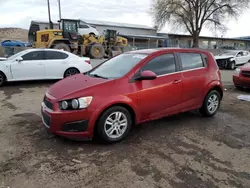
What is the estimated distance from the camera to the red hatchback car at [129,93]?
353 cm

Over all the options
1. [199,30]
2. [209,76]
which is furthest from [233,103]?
[199,30]

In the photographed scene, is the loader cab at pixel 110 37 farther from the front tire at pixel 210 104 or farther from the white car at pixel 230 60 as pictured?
the front tire at pixel 210 104

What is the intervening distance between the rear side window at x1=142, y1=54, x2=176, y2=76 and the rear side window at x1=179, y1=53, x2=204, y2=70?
29 centimetres

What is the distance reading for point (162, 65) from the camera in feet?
14.5

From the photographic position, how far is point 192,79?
4.75 metres

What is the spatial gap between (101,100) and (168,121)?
6.76ft

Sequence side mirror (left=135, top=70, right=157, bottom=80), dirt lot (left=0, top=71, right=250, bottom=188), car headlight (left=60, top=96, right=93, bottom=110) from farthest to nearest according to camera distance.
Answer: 1. side mirror (left=135, top=70, right=157, bottom=80)
2. car headlight (left=60, top=96, right=93, bottom=110)
3. dirt lot (left=0, top=71, right=250, bottom=188)

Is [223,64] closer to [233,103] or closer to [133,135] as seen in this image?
[233,103]

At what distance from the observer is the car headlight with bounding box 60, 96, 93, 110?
348cm

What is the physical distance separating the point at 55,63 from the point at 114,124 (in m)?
6.19

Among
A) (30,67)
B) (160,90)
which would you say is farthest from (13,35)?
(160,90)

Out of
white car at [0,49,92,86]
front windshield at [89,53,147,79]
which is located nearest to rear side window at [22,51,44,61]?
white car at [0,49,92,86]

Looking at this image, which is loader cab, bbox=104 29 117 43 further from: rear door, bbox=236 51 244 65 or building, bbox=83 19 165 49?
building, bbox=83 19 165 49

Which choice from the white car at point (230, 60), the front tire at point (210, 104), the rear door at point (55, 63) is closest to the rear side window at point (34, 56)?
the rear door at point (55, 63)
